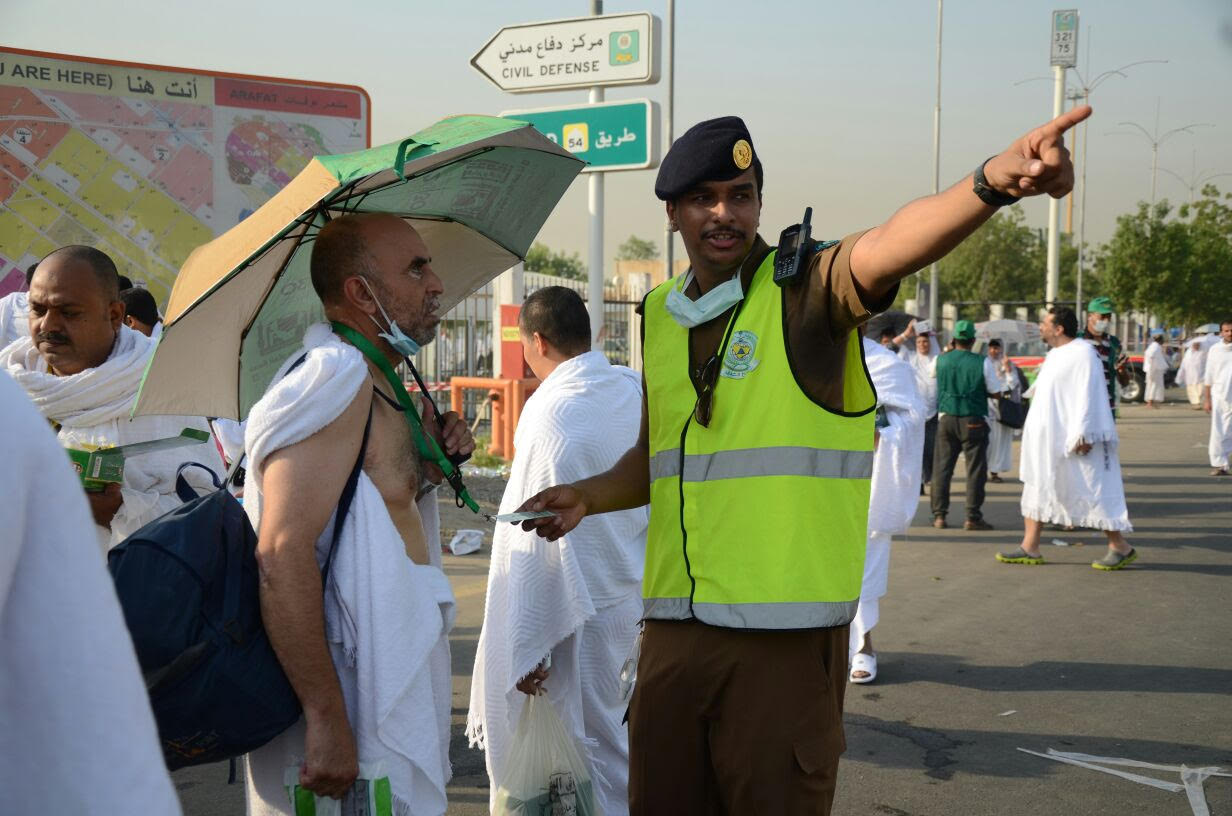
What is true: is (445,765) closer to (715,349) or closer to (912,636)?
(715,349)

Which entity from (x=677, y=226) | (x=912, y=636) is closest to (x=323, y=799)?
(x=677, y=226)

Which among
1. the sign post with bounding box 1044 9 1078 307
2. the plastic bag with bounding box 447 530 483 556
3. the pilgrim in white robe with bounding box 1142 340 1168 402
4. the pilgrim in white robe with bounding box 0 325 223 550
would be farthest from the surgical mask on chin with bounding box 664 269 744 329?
the sign post with bounding box 1044 9 1078 307

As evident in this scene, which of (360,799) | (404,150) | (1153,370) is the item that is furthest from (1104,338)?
(1153,370)

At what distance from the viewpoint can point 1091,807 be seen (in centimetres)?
510

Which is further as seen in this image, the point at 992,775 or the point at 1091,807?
the point at 992,775

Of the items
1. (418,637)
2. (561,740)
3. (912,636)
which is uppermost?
(418,637)

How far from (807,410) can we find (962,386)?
35.5ft

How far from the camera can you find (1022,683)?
700 cm

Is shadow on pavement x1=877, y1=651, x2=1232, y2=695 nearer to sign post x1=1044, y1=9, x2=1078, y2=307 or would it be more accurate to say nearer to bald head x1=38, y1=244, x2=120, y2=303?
bald head x1=38, y1=244, x2=120, y2=303

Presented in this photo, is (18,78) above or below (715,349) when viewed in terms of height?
above

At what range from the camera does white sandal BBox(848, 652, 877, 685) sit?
7004 millimetres

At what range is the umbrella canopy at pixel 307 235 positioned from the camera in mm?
2734

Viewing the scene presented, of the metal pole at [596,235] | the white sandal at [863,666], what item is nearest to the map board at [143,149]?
the metal pole at [596,235]

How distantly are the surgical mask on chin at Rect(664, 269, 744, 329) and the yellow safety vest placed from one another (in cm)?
4
